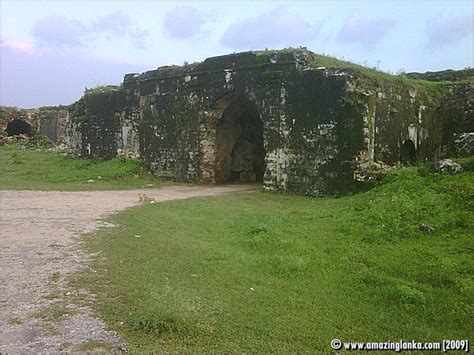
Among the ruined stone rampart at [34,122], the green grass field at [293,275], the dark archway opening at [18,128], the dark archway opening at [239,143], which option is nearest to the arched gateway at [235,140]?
the dark archway opening at [239,143]

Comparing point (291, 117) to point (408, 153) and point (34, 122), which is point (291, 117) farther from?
point (34, 122)

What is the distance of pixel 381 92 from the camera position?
11336 mm

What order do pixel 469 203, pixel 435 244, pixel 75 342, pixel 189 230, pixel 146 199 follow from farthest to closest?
pixel 146 199 → pixel 189 230 → pixel 469 203 → pixel 435 244 → pixel 75 342

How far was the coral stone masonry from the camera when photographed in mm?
10656

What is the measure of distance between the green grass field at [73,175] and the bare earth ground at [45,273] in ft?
10.1

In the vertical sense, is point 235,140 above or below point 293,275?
above

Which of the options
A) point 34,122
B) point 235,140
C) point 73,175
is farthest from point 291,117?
point 34,122

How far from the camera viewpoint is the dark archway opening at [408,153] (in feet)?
40.1

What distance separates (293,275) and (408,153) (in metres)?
8.82

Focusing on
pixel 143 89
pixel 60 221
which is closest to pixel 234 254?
pixel 60 221

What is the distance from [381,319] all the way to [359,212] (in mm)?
3734

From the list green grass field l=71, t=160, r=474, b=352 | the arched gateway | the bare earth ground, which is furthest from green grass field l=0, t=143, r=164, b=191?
green grass field l=71, t=160, r=474, b=352

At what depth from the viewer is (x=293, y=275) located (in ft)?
16.4

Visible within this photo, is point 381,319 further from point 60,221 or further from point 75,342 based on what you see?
point 60,221
